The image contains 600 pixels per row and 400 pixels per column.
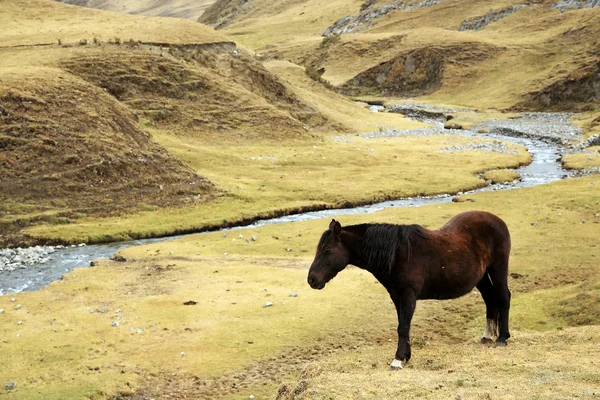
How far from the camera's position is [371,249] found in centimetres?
1595

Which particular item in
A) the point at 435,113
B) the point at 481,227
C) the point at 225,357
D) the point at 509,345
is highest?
the point at 481,227

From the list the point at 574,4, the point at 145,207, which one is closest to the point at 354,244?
the point at 145,207

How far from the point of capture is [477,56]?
14325 centimetres

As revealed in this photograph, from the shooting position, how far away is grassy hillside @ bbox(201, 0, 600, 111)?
115 metres

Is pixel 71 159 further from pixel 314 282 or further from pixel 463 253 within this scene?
pixel 463 253

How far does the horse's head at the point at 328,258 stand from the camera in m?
15.7

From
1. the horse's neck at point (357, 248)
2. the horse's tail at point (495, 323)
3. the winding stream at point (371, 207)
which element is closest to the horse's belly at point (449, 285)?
the horse's neck at point (357, 248)

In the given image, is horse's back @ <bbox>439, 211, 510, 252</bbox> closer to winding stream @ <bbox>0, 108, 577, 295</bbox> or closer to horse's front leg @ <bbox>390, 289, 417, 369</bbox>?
horse's front leg @ <bbox>390, 289, 417, 369</bbox>

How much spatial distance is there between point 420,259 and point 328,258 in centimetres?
226

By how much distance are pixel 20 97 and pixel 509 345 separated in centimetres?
4851

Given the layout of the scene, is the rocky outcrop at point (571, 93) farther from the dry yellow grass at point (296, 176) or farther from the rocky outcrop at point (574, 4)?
the rocky outcrop at point (574, 4)

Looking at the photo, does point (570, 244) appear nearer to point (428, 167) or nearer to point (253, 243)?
point (253, 243)

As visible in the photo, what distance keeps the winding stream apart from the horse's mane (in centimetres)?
2198

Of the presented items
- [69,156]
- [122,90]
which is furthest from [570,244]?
[122,90]
